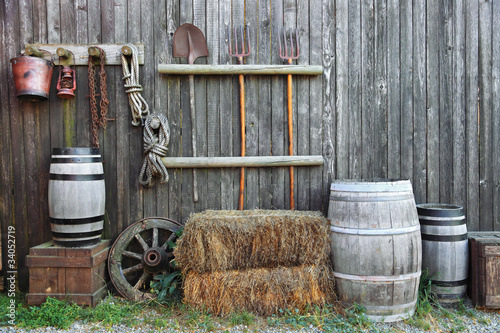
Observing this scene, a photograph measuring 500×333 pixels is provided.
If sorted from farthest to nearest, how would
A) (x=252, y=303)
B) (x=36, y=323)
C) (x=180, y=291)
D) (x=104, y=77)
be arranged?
(x=104, y=77)
(x=180, y=291)
(x=252, y=303)
(x=36, y=323)

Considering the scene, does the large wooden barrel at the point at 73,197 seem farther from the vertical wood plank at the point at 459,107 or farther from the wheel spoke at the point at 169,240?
the vertical wood plank at the point at 459,107

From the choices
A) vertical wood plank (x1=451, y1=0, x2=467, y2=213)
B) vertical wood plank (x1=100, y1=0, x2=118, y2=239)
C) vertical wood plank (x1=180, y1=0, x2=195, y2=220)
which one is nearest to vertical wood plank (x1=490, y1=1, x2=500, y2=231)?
vertical wood plank (x1=451, y1=0, x2=467, y2=213)

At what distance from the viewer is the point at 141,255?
284 centimetres

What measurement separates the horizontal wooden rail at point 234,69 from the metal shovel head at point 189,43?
0.10m

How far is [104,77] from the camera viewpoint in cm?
285

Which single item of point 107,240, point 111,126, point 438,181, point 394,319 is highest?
point 111,126

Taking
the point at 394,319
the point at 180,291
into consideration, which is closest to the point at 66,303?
the point at 180,291

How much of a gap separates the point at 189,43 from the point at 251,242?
1857mm

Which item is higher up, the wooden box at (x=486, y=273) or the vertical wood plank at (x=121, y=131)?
the vertical wood plank at (x=121, y=131)

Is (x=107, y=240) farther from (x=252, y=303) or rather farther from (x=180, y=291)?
(x=252, y=303)

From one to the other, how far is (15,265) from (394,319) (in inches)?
129

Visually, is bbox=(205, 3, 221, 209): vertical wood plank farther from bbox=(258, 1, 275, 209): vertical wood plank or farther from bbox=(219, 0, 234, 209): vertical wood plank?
bbox=(258, 1, 275, 209): vertical wood plank

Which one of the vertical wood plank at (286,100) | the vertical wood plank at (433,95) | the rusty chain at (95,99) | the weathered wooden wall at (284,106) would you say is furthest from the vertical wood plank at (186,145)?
the vertical wood plank at (433,95)

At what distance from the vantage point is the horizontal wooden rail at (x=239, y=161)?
288 centimetres
